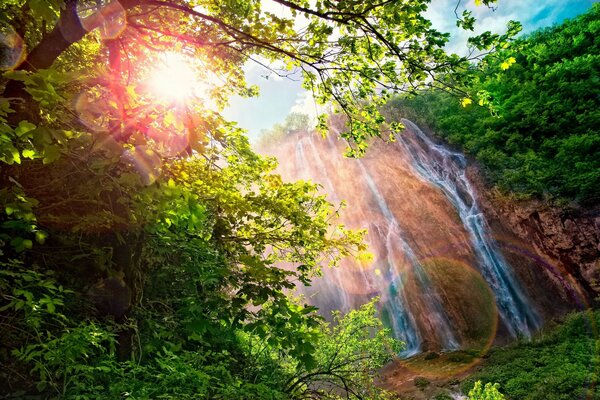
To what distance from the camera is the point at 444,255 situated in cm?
2280

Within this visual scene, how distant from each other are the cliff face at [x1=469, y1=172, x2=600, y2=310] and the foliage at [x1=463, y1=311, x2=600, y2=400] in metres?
2.70

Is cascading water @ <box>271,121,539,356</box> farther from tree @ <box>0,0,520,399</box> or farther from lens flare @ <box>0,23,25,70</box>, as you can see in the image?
lens flare @ <box>0,23,25,70</box>

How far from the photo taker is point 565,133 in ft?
68.5

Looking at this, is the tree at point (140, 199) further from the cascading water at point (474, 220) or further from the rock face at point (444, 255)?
the cascading water at point (474, 220)

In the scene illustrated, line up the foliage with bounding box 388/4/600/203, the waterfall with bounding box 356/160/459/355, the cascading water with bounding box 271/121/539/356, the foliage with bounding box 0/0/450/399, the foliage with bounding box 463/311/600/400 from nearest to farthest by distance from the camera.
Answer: the foliage with bounding box 0/0/450/399 < the foliage with bounding box 463/311/600/400 < the foliage with bounding box 388/4/600/203 < the cascading water with bounding box 271/121/539/356 < the waterfall with bounding box 356/160/459/355

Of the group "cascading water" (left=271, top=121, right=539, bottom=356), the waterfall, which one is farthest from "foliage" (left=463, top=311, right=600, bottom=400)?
the waterfall

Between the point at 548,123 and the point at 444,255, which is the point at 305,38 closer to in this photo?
the point at 444,255

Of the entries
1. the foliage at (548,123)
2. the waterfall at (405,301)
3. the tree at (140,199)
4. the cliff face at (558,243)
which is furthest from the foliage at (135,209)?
the waterfall at (405,301)

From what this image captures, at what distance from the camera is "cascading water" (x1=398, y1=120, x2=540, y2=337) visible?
1888cm

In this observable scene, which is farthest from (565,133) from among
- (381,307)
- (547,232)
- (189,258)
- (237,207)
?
(189,258)

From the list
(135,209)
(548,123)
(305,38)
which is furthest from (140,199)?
(548,123)

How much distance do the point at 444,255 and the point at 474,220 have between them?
3059mm

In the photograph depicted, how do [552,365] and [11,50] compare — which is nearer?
[11,50]

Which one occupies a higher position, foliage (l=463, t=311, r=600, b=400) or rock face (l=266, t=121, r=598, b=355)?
rock face (l=266, t=121, r=598, b=355)
